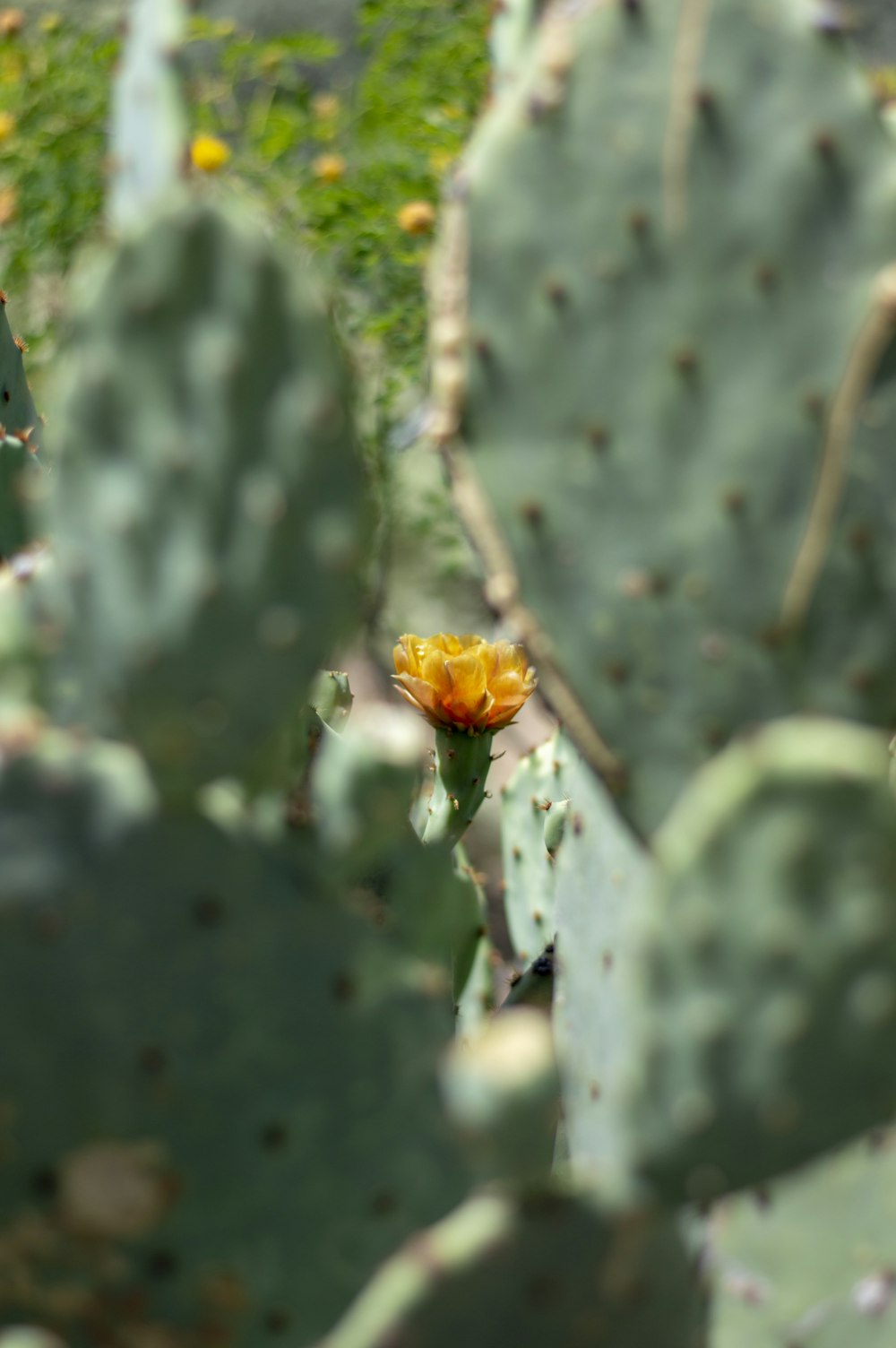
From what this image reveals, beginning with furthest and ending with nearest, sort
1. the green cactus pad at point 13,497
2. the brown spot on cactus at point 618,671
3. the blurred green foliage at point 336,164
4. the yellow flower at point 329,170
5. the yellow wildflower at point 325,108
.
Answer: the yellow wildflower at point 325,108 < the blurred green foliage at point 336,164 < the yellow flower at point 329,170 < the green cactus pad at point 13,497 < the brown spot on cactus at point 618,671

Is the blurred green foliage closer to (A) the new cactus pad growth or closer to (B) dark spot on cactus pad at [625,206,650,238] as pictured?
(A) the new cactus pad growth

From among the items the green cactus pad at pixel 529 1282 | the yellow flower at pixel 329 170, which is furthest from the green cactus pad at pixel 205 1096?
the yellow flower at pixel 329 170

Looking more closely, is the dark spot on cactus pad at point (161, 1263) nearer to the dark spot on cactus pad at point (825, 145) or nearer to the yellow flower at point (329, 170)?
the dark spot on cactus pad at point (825, 145)

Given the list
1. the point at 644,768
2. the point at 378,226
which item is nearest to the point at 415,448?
the point at 378,226

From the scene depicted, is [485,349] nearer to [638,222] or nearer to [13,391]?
[638,222]

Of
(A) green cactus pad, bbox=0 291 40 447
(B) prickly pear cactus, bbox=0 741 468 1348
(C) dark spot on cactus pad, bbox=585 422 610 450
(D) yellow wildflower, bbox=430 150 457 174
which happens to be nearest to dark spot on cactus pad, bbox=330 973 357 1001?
(B) prickly pear cactus, bbox=0 741 468 1348

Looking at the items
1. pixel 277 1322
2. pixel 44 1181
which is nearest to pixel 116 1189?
pixel 44 1181
